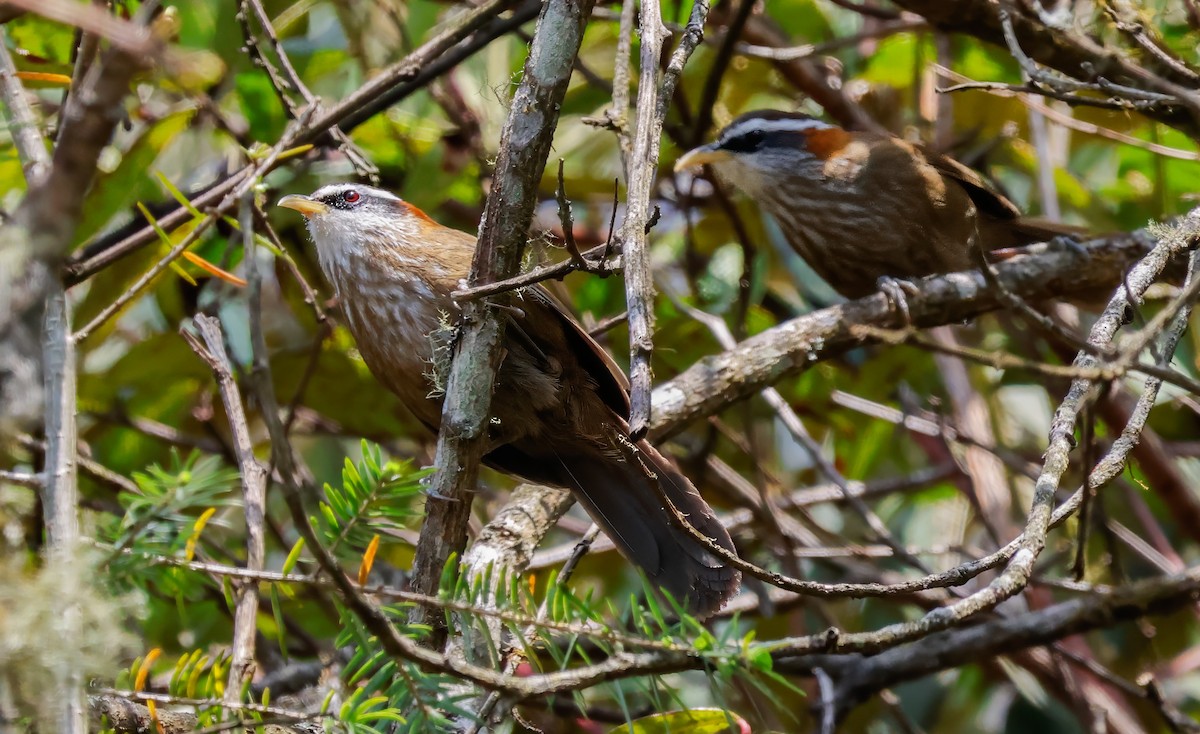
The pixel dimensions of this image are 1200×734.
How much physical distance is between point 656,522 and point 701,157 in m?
1.72

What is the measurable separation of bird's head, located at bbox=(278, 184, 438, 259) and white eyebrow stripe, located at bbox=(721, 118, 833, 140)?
1.58m

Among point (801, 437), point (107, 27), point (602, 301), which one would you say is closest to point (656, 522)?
point (801, 437)

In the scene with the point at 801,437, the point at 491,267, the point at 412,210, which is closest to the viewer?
the point at 491,267

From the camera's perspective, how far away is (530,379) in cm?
327

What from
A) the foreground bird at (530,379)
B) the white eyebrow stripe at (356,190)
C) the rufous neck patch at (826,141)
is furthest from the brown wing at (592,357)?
the rufous neck patch at (826,141)

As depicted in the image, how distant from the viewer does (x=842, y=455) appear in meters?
5.20

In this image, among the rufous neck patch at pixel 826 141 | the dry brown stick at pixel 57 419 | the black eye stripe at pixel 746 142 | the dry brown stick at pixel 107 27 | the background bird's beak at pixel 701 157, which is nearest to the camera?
the dry brown stick at pixel 107 27

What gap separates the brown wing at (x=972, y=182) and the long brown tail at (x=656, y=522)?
2077mm

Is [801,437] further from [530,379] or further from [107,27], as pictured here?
[107,27]

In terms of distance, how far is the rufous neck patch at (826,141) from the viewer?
4809mm

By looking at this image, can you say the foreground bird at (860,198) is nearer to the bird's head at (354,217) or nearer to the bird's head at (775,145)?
the bird's head at (775,145)

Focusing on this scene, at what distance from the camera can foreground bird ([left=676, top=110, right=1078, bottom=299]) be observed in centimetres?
460

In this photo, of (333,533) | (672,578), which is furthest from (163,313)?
(333,533)

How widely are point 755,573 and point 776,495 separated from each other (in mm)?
2970
